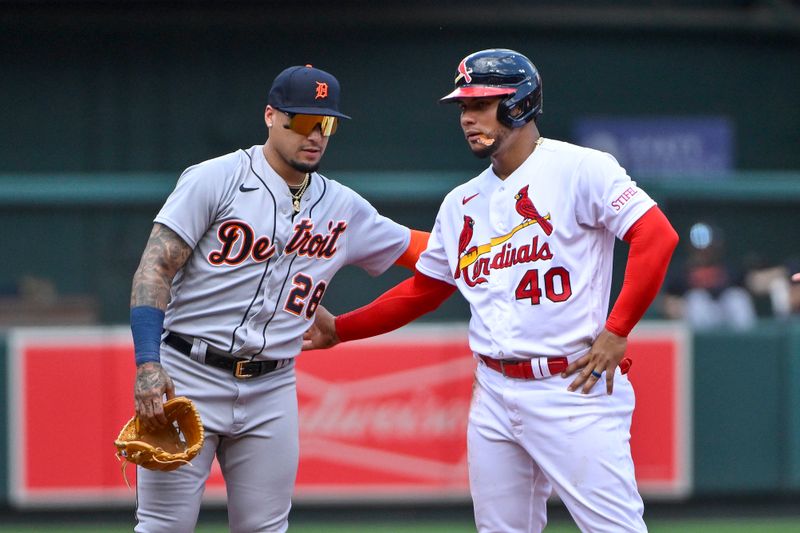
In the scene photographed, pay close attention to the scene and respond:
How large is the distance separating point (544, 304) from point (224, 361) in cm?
100

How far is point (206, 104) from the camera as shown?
10211mm

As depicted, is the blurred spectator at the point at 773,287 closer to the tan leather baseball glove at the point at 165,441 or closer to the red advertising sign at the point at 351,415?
the red advertising sign at the point at 351,415

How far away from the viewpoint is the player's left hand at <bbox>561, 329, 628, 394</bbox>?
11.8 feet

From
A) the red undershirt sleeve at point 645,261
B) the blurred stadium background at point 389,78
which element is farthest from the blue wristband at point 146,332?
the blurred stadium background at point 389,78

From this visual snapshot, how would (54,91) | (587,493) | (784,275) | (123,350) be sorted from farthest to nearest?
(54,91)
(784,275)
(123,350)
(587,493)

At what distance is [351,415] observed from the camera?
234 inches

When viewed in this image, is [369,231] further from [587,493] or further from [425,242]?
[587,493]

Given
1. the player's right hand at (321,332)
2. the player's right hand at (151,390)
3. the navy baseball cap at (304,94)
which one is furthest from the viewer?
the player's right hand at (321,332)

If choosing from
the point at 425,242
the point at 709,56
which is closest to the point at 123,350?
the point at 425,242

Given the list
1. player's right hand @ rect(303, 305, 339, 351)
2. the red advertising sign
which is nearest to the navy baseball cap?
player's right hand @ rect(303, 305, 339, 351)

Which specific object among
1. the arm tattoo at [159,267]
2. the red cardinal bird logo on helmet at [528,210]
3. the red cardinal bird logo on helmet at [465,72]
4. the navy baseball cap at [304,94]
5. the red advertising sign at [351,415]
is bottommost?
the red advertising sign at [351,415]

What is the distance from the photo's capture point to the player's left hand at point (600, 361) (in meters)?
3.61

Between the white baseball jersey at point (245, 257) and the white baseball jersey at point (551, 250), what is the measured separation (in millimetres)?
571

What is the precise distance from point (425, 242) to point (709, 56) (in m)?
7.04
